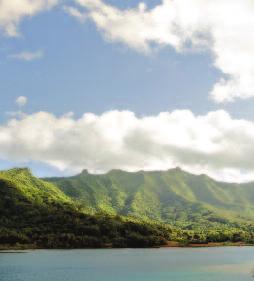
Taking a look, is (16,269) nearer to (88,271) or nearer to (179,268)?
(88,271)

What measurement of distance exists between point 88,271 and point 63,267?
489 inches

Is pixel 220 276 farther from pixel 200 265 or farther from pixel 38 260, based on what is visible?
pixel 38 260

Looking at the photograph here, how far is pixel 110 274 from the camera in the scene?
124125 millimetres

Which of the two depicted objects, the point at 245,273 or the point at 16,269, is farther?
the point at 16,269

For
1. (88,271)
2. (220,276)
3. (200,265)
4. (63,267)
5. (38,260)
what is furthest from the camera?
(38,260)

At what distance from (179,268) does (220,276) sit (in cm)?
2516

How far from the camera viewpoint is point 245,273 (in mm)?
123875

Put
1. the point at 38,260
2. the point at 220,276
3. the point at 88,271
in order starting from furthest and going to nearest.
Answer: the point at 38,260 → the point at 88,271 → the point at 220,276

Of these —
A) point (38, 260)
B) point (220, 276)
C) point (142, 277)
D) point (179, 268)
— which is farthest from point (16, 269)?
point (220, 276)

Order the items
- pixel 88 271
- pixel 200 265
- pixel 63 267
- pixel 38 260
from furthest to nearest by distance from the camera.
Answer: pixel 38 260
pixel 200 265
pixel 63 267
pixel 88 271

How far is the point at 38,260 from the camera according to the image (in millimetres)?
163625

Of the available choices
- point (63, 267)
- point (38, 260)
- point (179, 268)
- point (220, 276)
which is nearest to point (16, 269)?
point (63, 267)

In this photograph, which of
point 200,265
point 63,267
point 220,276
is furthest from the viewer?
point 200,265

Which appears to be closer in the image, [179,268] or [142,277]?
[142,277]
